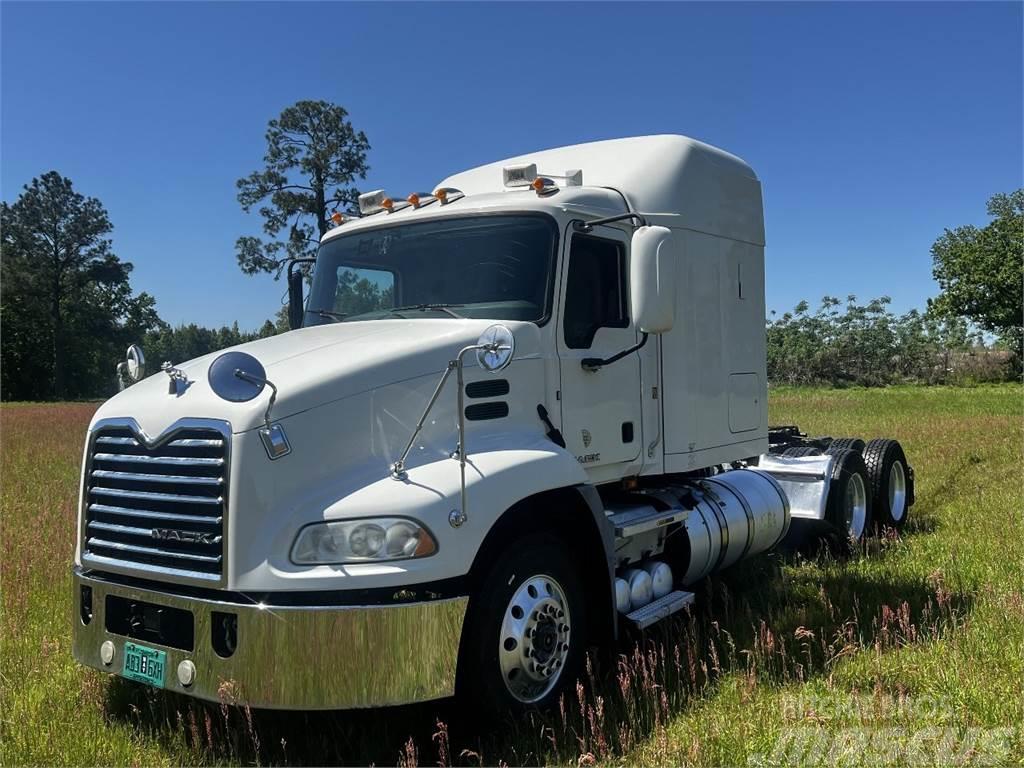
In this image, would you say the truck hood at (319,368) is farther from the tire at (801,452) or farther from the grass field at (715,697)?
the tire at (801,452)

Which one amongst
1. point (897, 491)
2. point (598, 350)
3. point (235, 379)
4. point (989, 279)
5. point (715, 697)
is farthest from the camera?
point (989, 279)

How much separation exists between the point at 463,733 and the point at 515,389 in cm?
182

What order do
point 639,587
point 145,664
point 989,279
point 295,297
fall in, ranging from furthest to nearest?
point 989,279 < point 295,297 < point 639,587 < point 145,664

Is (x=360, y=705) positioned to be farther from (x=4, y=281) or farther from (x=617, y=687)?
(x=4, y=281)

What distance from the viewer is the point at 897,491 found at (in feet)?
32.2

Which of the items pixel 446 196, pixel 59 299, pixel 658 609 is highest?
pixel 59 299

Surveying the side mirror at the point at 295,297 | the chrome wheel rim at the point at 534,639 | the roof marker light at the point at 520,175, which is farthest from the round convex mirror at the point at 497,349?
the side mirror at the point at 295,297

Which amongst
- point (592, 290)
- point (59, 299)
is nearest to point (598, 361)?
point (592, 290)

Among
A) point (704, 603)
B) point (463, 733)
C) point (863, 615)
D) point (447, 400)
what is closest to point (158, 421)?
point (447, 400)

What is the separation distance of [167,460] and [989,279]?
51.6 m

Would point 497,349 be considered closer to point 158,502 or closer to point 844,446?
point 158,502

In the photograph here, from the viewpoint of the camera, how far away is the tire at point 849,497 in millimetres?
8453

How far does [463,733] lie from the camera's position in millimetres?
4098

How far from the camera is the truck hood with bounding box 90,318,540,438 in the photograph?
3859mm
